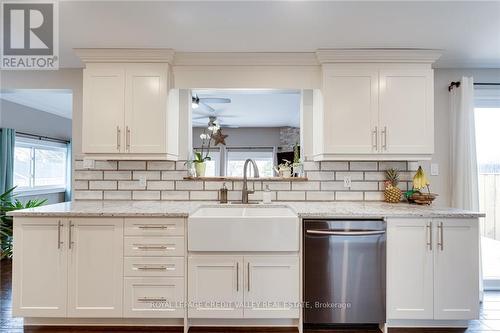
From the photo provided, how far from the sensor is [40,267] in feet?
7.15

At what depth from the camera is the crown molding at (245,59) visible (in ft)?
8.52

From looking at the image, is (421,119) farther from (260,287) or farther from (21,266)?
(21,266)

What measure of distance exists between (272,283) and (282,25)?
187 centimetres

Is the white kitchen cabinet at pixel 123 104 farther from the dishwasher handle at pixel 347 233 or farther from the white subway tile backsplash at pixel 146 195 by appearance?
the dishwasher handle at pixel 347 233

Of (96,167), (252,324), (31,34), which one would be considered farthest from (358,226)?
(31,34)

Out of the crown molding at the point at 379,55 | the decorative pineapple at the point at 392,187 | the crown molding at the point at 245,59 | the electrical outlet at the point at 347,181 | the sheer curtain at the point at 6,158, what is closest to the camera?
the crown molding at the point at 379,55

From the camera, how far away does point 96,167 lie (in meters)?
2.88

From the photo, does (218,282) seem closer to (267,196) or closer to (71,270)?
(267,196)

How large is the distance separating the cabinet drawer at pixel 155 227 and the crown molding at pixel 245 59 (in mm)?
1392

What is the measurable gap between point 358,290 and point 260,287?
0.72m

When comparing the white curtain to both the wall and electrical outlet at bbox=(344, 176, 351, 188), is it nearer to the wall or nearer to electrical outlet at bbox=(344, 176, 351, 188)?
electrical outlet at bbox=(344, 176, 351, 188)

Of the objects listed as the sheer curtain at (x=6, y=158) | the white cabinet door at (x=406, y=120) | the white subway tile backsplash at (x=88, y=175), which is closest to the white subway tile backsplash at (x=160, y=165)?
the white subway tile backsplash at (x=88, y=175)

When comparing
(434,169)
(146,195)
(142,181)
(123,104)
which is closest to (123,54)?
(123,104)

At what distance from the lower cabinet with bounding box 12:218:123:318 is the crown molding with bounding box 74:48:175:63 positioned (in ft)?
4.47
